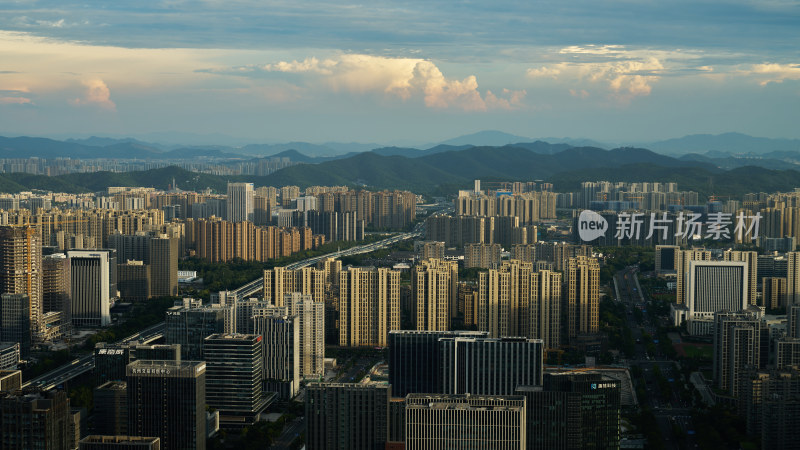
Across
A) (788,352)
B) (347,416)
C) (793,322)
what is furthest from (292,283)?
(347,416)

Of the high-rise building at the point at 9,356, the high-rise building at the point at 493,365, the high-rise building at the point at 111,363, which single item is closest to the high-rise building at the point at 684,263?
the high-rise building at the point at 493,365

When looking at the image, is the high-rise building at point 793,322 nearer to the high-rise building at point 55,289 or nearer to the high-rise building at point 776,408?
the high-rise building at point 776,408

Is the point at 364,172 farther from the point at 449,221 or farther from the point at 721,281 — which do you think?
the point at 721,281

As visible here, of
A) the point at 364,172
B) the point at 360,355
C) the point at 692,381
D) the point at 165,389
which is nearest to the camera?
the point at 165,389

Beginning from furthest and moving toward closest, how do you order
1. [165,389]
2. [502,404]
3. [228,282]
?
[228,282]
[165,389]
[502,404]

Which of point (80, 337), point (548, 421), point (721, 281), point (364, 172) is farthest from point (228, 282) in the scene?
point (364, 172)

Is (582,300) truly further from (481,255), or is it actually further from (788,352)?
(481,255)

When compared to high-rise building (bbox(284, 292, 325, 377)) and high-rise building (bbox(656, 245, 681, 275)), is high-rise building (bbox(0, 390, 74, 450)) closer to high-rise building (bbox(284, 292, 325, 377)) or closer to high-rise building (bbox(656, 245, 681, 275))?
high-rise building (bbox(284, 292, 325, 377))
